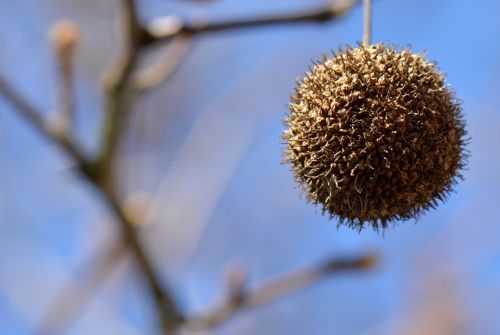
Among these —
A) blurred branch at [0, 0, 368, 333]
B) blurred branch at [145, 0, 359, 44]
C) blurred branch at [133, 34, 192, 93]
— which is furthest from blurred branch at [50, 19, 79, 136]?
blurred branch at [145, 0, 359, 44]

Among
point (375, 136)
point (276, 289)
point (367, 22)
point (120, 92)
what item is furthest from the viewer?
point (276, 289)

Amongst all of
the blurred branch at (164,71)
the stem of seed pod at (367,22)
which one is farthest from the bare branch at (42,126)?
the stem of seed pod at (367,22)

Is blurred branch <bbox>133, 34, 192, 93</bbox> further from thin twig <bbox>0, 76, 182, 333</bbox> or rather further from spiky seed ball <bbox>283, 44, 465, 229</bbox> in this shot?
spiky seed ball <bbox>283, 44, 465, 229</bbox>

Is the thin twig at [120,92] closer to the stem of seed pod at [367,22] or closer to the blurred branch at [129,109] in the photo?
the blurred branch at [129,109]

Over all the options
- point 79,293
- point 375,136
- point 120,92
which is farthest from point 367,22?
point 79,293

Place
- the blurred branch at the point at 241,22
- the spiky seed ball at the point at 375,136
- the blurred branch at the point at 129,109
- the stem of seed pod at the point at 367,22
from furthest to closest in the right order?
1. the blurred branch at the point at 129,109
2. the blurred branch at the point at 241,22
3. the stem of seed pod at the point at 367,22
4. the spiky seed ball at the point at 375,136

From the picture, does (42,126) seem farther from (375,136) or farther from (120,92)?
(375,136)
